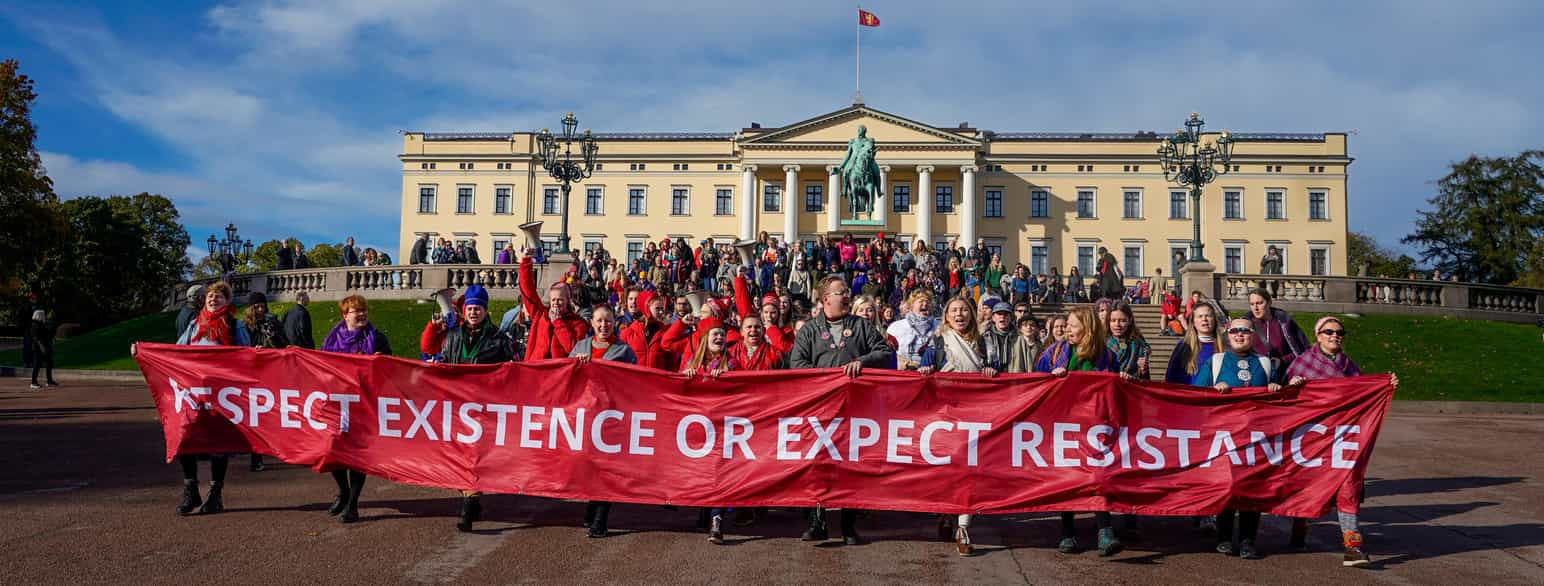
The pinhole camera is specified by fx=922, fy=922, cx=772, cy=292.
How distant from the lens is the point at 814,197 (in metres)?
69.2

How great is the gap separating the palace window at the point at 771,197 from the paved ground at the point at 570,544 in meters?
60.3

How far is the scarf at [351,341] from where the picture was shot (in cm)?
770

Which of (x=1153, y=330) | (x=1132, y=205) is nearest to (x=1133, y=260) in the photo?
(x=1132, y=205)

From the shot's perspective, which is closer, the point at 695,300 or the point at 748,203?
the point at 695,300

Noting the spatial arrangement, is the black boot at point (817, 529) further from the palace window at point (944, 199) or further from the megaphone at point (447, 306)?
the palace window at point (944, 199)

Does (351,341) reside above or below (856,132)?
below

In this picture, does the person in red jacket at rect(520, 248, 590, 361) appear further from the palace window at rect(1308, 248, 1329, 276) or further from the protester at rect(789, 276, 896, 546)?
the palace window at rect(1308, 248, 1329, 276)

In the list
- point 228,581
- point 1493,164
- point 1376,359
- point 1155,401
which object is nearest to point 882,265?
point 1376,359

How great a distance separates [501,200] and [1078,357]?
2728 inches

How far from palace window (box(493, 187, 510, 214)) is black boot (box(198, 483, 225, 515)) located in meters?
66.6

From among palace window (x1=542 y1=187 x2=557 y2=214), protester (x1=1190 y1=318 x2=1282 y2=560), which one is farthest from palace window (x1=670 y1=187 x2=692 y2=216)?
protester (x1=1190 y1=318 x2=1282 y2=560)

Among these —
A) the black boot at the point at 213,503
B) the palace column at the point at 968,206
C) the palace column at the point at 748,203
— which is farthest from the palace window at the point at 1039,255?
the black boot at the point at 213,503

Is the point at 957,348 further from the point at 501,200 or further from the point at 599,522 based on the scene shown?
the point at 501,200

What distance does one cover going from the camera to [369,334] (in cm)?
782
